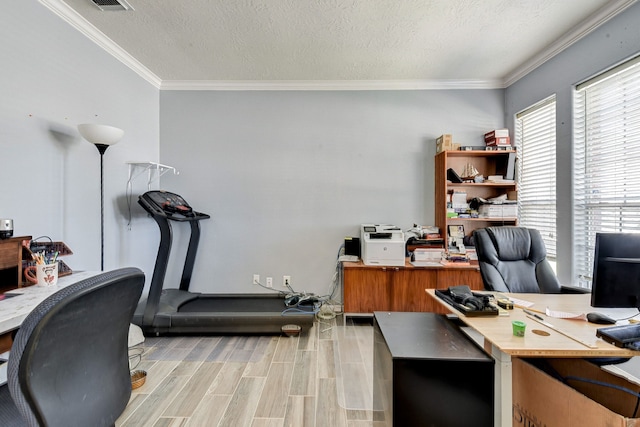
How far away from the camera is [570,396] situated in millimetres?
1069

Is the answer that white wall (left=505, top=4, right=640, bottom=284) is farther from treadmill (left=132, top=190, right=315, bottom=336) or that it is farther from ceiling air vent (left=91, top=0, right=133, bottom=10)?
ceiling air vent (left=91, top=0, right=133, bottom=10)

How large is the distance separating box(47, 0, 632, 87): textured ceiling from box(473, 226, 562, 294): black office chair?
180 cm

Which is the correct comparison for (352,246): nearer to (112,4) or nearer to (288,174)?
(288,174)

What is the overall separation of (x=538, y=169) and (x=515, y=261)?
4.55 feet

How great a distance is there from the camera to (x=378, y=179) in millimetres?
3326

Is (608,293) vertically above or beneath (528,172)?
beneath

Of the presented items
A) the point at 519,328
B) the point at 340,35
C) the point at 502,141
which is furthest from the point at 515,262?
the point at 340,35

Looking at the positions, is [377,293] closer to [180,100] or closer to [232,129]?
[232,129]

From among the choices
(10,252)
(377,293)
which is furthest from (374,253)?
(10,252)

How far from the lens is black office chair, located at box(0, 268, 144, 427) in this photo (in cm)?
66

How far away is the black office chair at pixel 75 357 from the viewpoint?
26.1 inches

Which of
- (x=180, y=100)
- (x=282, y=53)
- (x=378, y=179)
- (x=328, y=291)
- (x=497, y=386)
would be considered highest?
(x=282, y=53)

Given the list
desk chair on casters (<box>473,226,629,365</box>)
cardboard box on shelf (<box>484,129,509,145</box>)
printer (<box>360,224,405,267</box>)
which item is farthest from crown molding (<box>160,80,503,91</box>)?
desk chair on casters (<box>473,226,629,365</box>)

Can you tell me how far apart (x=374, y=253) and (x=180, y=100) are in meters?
3.08
